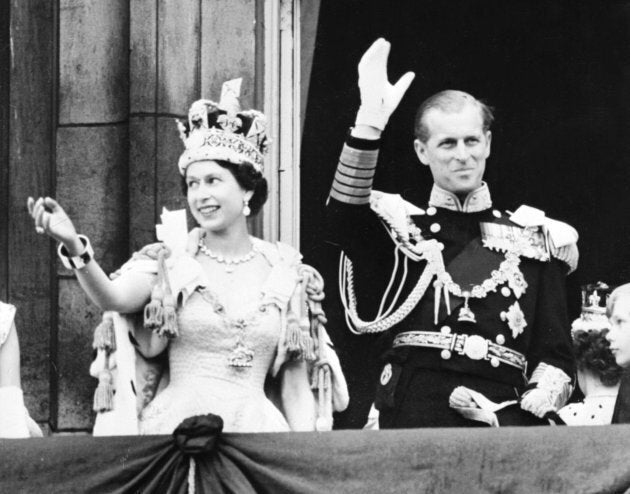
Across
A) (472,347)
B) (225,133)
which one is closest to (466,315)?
(472,347)

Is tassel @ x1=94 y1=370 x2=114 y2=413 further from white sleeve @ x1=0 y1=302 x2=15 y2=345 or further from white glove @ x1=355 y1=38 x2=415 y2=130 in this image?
white glove @ x1=355 y1=38 x2=415 y2=130

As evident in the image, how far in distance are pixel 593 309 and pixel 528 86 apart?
4.59ft

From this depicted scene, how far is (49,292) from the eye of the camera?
10.3m

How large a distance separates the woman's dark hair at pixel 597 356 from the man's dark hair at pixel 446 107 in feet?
3.25

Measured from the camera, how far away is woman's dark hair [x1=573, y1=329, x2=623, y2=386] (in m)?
9.69

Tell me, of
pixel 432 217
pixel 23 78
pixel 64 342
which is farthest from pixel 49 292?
pixel 432 217

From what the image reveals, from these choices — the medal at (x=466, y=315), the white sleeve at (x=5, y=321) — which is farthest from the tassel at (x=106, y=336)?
the medal at (x=466, y=315)

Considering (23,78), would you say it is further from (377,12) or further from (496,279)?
(496,279)

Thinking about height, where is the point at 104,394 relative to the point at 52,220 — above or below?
below

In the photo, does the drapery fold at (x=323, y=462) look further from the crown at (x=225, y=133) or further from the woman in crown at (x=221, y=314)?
the crown at (x=225, y=133)

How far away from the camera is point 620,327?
912 centimetres

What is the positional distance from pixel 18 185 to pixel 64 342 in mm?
767

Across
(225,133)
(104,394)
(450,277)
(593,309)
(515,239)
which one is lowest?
(104,394)

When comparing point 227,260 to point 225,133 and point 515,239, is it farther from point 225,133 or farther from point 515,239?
point 515,239
